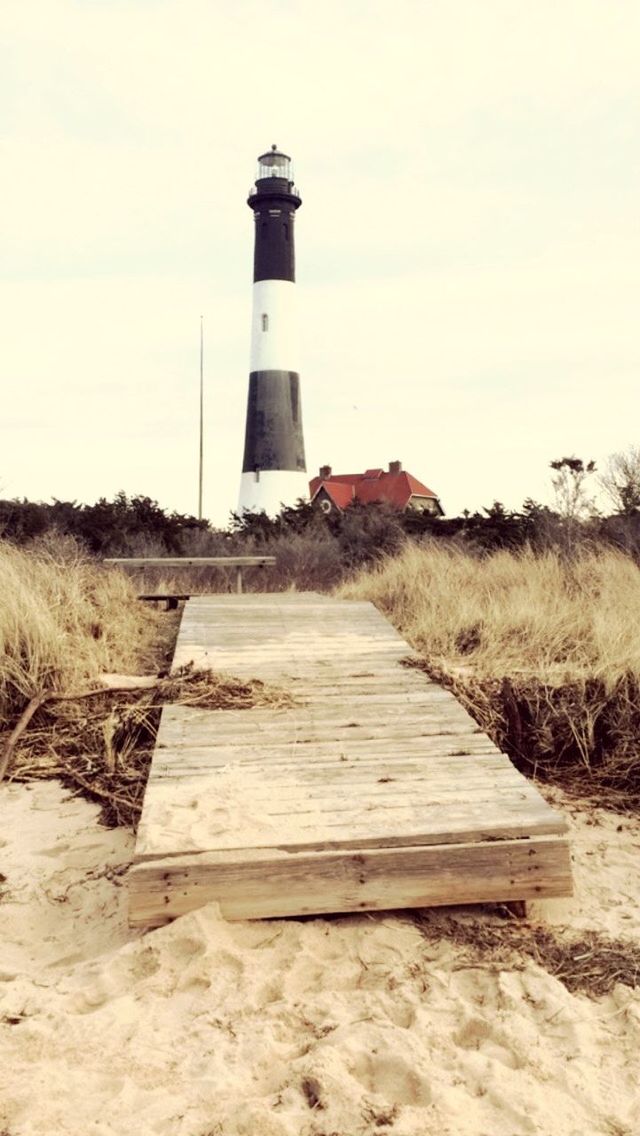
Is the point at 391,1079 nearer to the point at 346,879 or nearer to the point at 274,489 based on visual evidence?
the point at 346,879

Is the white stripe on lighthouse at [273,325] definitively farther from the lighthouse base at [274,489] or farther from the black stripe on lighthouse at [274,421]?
the lighthouse base at [274,489]

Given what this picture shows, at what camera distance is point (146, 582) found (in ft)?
43.4

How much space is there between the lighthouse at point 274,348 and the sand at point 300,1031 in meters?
23.4

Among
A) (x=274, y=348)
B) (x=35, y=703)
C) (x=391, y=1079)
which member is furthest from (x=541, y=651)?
(x=274, y=348)

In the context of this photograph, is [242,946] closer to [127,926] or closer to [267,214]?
[127,926]

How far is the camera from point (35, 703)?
18.7 ft

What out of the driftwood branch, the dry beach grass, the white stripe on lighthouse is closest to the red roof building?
the white stripe on lighthouse

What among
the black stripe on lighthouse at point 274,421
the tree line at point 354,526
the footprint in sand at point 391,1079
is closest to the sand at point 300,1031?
the footprint in sand at point 391,1079

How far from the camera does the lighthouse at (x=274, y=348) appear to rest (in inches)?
1043

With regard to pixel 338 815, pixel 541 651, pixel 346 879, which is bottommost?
pixel 346 879

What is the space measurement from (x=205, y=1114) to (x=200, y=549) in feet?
47.0

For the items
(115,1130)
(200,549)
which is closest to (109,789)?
(115,1130)

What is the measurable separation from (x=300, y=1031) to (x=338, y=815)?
1.03 meters

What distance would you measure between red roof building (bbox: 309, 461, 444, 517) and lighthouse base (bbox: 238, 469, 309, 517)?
5.78 meters
